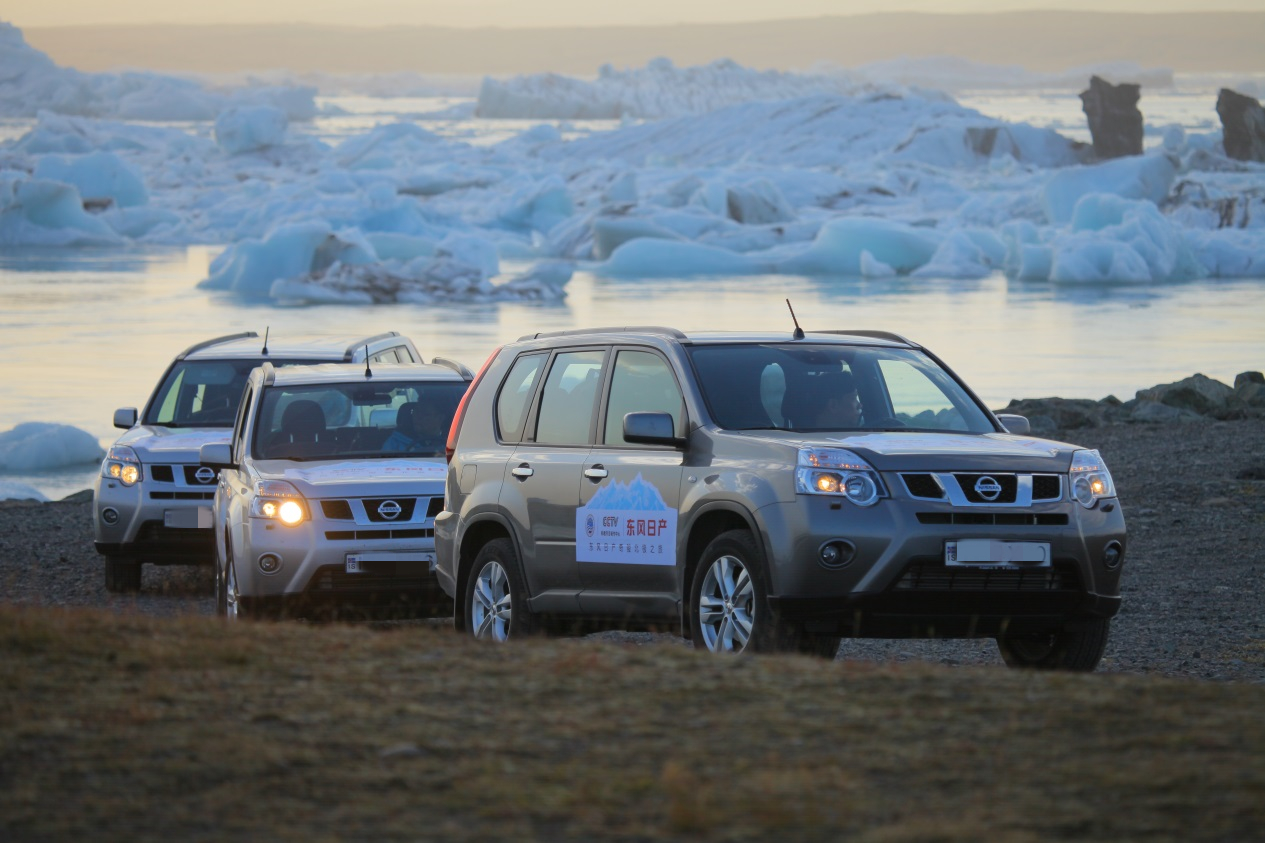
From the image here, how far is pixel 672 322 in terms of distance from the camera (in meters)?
44.7

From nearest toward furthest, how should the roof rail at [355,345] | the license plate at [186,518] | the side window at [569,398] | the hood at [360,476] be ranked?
the side window at [569,398] → the hood at [360,476] → the license plate at [186,518] → the roof rail at [355,345]

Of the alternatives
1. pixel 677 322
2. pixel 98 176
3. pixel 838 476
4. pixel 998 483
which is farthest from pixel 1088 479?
pixel 98 176

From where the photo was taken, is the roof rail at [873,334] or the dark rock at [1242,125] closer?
the roof rail at [873,334]

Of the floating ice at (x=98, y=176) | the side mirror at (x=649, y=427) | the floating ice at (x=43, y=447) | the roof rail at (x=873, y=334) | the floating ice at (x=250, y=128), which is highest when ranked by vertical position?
the floating ice at (x=250, y=128)

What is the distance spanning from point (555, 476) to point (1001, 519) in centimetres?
220

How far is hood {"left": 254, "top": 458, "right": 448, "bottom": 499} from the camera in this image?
34.2 feet

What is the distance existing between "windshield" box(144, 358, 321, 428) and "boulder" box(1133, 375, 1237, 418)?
15657 millimetres

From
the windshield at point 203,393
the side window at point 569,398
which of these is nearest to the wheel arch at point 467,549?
the side window at point 569,398

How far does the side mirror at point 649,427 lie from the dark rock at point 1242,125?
97665mm

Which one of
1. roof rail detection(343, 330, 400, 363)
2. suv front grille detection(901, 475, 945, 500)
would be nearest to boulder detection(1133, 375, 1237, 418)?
roof rail detection(343, 330, 400, 363)

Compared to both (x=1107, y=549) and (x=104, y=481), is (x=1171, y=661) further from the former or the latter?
(x=104, y=481)

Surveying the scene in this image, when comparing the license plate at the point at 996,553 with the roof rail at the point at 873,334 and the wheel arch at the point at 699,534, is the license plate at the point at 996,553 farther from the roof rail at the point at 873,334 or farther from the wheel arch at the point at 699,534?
the roof rail at the point at 873,334

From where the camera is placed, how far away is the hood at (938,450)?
7.45 metres

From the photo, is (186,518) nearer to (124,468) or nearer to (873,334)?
(124,468)
